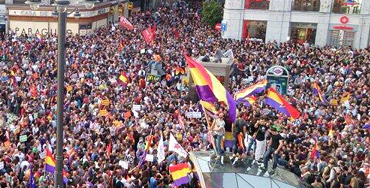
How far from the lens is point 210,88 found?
1659 cm

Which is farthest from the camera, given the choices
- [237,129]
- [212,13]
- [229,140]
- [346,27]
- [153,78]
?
[212,13]

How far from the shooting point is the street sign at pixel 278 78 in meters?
26.0

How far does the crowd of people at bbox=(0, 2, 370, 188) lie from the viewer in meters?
16.3

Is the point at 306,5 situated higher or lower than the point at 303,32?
higher

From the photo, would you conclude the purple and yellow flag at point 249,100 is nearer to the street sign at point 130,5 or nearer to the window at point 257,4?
the window at point 257,4

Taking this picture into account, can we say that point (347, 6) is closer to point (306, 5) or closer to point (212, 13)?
point (306, 5)

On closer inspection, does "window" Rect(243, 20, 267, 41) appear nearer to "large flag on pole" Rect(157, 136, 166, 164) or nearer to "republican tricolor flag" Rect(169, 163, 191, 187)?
"large flag on pole" Rect(157, 136, 166, 164)

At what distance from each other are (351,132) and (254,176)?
727cm

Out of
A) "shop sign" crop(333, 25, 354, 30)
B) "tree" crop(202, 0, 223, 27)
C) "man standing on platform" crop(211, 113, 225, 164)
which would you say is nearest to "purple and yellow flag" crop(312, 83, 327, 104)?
"man standing on platform" crop(211, 113, 225, 164)

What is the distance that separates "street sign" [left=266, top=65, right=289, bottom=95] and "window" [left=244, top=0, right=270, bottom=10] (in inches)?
864

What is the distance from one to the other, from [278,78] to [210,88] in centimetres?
1015

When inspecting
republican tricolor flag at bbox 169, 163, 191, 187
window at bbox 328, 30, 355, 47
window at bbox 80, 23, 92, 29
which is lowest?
republican tricolor flag at bbox 169, 163, 191, 187

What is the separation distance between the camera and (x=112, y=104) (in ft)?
78.2

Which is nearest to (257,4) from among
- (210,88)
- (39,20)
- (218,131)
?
(39,20)
